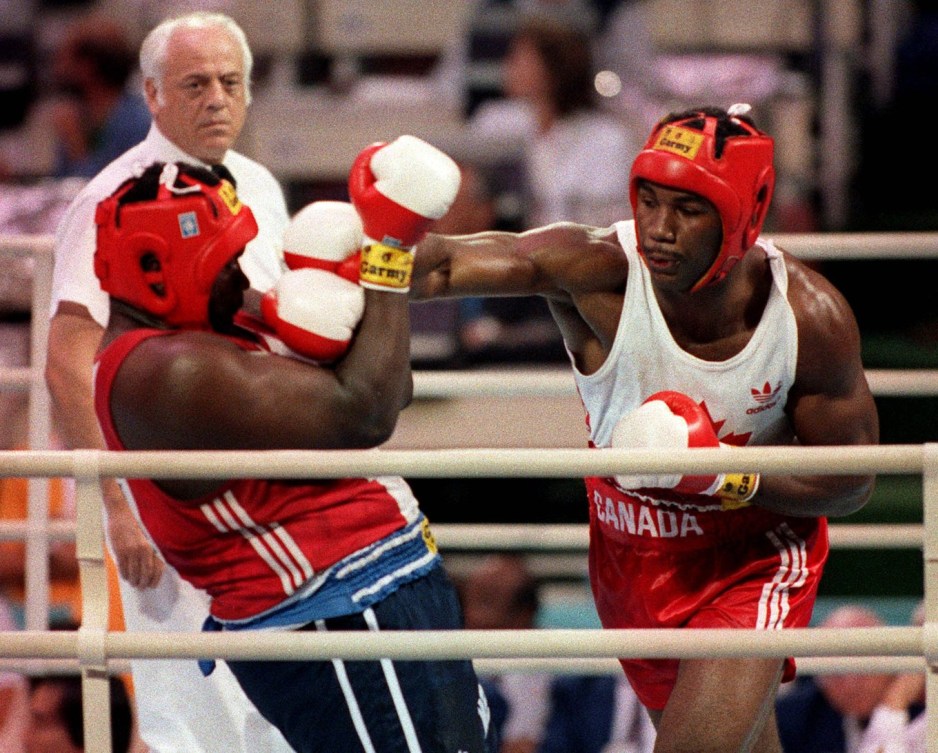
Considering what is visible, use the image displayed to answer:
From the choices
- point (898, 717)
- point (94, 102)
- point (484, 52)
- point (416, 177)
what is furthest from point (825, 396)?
point (484, 52)

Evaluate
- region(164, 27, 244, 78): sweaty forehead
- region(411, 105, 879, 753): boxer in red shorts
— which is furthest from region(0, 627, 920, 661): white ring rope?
region(164, 27, 244, 78): sweaty forehead

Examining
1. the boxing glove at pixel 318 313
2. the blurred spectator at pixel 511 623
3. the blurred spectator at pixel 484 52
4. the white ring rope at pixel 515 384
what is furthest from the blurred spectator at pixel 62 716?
the blurred spectator at pixel 484 52

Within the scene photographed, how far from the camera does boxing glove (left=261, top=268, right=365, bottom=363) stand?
209cm

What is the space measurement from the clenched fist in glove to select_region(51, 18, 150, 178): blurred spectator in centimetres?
249

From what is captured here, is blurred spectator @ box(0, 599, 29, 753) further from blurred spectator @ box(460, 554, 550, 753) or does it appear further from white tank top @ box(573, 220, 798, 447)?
white tank top @ box(573, 220, 798, 447)

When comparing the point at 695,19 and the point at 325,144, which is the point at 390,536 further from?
the point at 695,19

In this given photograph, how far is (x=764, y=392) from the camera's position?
2432 mm

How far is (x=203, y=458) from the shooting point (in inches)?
70.8

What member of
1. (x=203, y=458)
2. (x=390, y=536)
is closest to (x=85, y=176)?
A: (x=390, y=536)

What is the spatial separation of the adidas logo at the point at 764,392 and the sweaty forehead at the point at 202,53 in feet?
4.52

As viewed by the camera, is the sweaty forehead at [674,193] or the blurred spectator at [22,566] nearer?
the sweaty forehead at [674,193]

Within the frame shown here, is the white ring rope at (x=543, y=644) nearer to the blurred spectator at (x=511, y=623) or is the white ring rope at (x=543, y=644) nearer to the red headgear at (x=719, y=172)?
the red headgear at (x=719, y=172)

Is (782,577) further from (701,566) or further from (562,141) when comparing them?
(562,141)

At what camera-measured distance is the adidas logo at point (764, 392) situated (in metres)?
2.43
